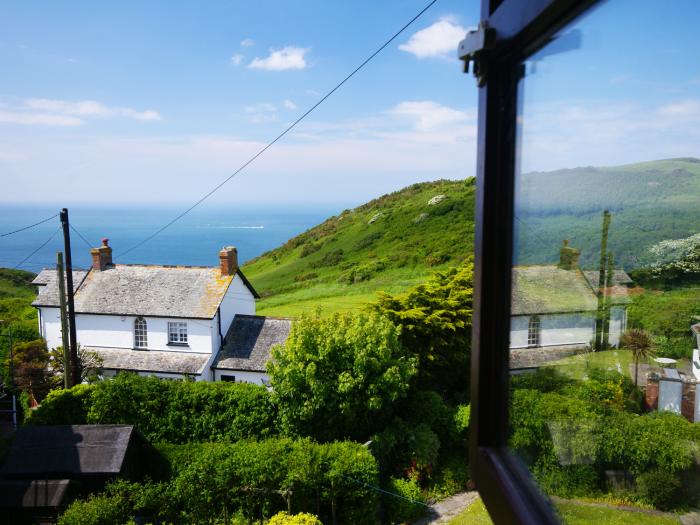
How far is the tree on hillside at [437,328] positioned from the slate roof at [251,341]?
14.3 feet

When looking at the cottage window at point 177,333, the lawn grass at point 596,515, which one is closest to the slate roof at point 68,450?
the cottage window at point 177,333

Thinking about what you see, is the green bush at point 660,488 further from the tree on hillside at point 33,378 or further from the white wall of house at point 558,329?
the tree on hillside at point 33,378

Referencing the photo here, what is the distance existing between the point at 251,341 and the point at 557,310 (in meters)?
19.1

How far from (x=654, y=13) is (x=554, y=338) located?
0.73 m

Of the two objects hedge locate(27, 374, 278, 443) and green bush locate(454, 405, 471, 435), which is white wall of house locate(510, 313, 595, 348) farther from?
green bush locate(454, 405, 471, 435)

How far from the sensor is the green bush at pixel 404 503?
13.0 m

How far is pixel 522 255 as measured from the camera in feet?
4.42

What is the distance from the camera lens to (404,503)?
1312cm

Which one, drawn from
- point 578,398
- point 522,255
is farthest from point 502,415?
point 522,255

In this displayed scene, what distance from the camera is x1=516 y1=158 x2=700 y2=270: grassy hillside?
90 centimetres

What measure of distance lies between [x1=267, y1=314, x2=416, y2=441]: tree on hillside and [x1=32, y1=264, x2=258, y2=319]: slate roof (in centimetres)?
626

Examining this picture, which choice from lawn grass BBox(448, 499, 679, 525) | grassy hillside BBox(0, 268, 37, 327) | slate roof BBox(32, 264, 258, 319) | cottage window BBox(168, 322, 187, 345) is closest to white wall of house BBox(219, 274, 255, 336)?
slate roof BBox(32, 264, 258, 319)

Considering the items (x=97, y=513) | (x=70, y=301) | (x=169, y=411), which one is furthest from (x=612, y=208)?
(x=70, y=301)

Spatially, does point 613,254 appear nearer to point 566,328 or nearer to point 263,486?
point 566,328
